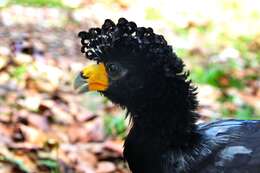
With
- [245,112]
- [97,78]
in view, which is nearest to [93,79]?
[97,78]

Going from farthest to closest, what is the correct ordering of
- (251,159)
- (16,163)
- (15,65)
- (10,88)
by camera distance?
(15,65)
(10,88)
(16,163)
(251,159)

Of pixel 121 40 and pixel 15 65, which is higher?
pixel 15 65

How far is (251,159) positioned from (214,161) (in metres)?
0.17

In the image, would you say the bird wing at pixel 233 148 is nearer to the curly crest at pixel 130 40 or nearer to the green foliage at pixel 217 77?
the curly crest at pixel 130 40

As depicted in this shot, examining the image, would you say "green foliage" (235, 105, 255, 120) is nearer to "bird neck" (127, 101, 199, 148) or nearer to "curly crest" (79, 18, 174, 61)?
"bird neck" (127, 101, 199, 148)

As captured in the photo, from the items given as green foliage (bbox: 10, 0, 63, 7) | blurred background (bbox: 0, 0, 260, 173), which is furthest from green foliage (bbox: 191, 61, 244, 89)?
green foliage (bbox: 10, 0, 63, 7)

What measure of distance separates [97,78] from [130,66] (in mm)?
182

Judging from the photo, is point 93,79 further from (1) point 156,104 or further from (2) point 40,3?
(2) point 40,3

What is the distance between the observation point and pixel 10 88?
16.8 feet

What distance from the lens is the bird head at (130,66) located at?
3244 mm

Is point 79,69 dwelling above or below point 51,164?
above

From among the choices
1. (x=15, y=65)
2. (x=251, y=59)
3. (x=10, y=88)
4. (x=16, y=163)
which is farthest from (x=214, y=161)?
(x=251, y=59)

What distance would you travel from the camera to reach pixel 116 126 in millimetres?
4898

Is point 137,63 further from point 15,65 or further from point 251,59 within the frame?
point 251,59
